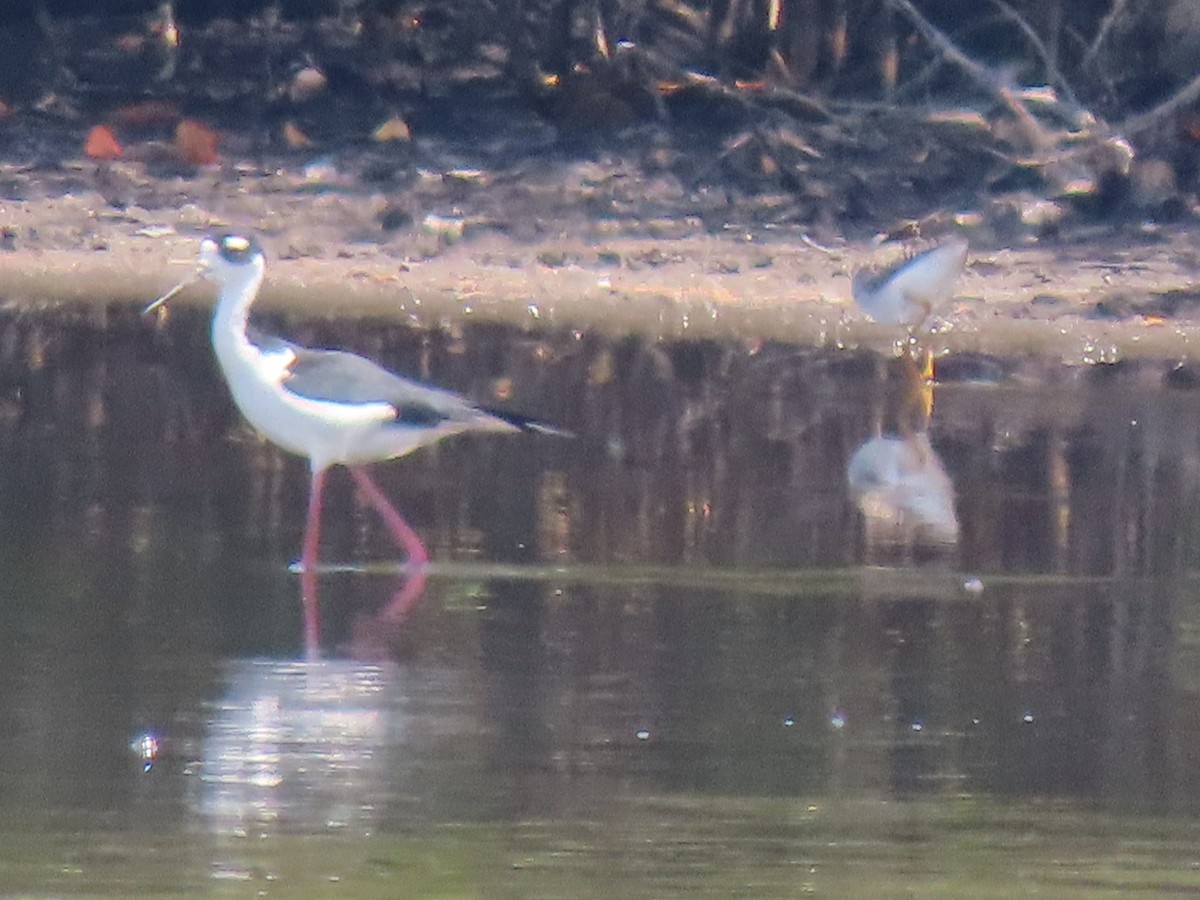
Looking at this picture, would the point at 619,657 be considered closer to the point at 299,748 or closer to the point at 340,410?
the point at 299,748

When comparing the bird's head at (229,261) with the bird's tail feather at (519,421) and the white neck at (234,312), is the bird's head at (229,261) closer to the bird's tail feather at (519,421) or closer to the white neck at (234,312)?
the white neck at (234,312)

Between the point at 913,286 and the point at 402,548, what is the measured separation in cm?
473

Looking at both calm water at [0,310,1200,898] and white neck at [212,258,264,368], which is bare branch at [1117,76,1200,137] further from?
white neck at [212,258,264,368]

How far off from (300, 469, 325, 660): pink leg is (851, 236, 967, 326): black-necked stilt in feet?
13.3

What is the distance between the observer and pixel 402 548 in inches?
304

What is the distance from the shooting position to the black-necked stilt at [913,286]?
39.0 feet

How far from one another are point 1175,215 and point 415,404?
26.2 ft

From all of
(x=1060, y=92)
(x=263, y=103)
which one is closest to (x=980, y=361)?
(x=1060, y=92)

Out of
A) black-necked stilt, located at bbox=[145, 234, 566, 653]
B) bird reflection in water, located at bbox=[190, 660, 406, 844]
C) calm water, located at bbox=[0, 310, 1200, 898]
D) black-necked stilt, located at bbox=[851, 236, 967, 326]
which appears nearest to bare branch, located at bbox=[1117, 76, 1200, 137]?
black-necked stilt, located at bbox=[851, 236, 967, 326]

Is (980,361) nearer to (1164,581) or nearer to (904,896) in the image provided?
(1164,581)

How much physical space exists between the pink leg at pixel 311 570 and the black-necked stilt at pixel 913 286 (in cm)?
404

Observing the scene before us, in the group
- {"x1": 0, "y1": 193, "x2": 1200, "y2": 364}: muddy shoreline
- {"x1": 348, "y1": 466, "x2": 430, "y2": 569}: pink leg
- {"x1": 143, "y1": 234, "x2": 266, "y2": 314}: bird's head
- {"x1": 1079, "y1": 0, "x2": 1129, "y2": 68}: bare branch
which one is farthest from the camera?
{"x1": 1079, "y1": 0, "x2": 1129, "y2": 68}: bare branch

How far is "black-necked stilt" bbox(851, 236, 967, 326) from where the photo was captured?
39.0 ft

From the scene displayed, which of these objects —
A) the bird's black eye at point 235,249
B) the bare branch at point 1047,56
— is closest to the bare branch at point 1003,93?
the bare branch at point 1047,56
